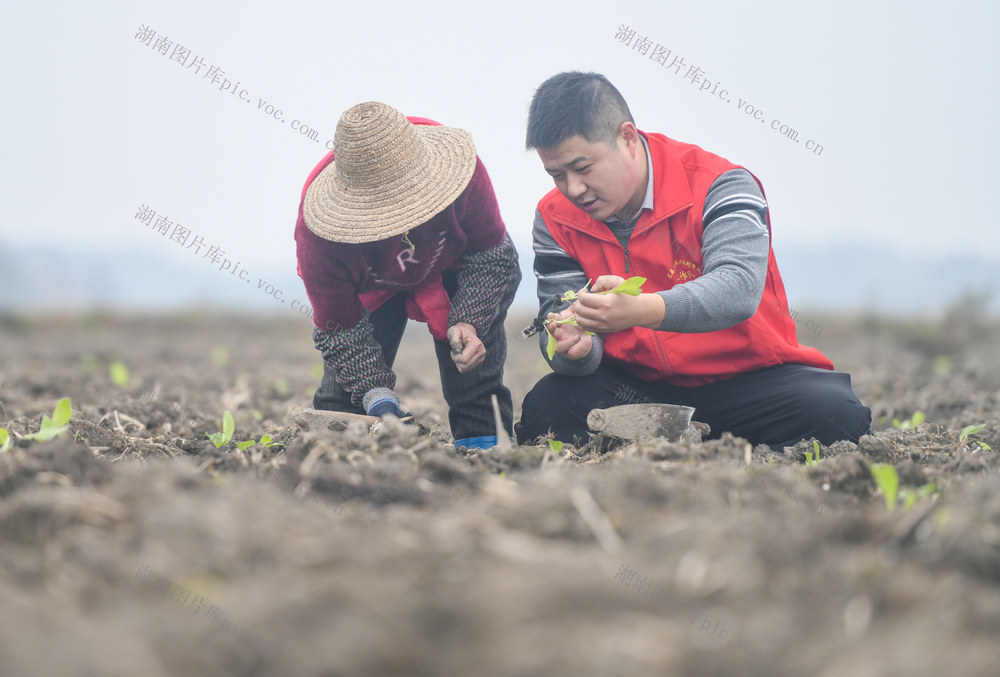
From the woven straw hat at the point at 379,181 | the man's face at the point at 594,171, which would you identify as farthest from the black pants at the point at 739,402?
the woven straw hat at the point at 379,181

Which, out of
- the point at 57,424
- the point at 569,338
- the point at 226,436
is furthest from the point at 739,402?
the point at 57,424

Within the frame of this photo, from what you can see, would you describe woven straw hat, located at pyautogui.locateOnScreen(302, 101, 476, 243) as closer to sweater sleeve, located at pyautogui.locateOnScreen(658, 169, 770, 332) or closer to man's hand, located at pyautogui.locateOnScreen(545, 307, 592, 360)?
man's hand, located at pyautogui.locateOnScreen(545, 307, 592, 360)

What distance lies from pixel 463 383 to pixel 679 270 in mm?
965

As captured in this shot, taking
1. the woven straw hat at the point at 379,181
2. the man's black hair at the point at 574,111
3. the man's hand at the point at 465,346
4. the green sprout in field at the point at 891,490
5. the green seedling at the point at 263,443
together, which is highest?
the man's black hair at the point at 574,111

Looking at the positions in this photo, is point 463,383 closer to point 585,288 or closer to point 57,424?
point 585,288

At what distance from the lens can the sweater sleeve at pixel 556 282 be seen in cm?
302

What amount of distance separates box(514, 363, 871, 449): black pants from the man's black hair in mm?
901

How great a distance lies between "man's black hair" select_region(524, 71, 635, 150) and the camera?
270 cm

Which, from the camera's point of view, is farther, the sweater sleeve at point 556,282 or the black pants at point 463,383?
the black pants at point 463,383

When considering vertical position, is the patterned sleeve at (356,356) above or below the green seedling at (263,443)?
above

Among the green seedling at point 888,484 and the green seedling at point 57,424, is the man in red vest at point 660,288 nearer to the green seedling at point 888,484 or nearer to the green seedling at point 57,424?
the green seedling at point 888,484

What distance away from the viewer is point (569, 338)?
9.36 ft

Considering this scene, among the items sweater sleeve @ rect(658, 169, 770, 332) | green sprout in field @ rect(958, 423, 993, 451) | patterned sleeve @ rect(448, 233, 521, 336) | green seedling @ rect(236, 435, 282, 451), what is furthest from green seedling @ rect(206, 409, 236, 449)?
green sprout in field @ rect(958, 423, 993, 451)

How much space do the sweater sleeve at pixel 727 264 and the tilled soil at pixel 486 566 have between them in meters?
0.45
